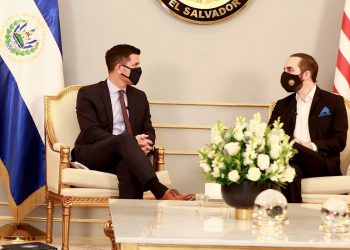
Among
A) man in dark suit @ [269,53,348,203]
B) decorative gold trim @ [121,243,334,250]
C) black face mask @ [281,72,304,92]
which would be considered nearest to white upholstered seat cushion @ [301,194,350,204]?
man in dark suit @ [269,53,348,203]

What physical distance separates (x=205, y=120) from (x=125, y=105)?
0.79 metres

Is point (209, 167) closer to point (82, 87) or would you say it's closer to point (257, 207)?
point (257, 207)

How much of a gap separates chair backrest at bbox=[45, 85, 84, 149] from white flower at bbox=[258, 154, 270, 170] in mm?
2324

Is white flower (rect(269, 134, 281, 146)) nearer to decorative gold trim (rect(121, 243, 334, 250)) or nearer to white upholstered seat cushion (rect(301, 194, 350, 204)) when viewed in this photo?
decorative gold trim (rect(121, 243, 334, 250))

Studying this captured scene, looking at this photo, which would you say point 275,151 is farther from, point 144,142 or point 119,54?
point 119,54

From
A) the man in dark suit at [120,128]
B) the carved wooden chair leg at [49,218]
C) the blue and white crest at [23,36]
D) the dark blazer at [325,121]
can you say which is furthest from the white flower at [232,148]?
the blue and white crest at [23,36]


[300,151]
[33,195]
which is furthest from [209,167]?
[33,195]

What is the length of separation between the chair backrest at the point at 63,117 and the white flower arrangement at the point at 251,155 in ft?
7.10

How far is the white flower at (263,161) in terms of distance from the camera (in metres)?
2.98

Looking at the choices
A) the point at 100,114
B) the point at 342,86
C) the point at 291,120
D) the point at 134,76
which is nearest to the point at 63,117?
the point at 100,114

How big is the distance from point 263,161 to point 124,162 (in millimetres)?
1767

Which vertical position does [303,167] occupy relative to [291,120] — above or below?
below

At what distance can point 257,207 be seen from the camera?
2.85 m

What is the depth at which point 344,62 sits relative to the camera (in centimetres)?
537
